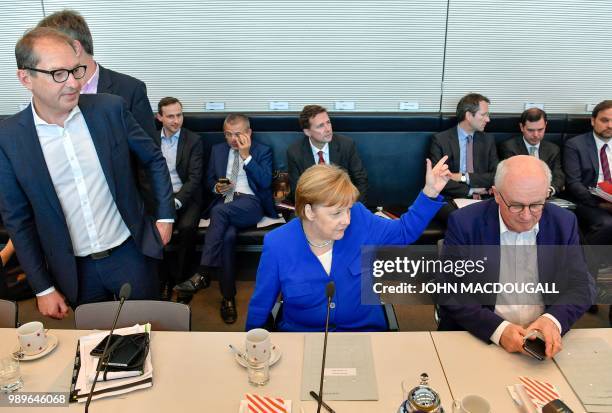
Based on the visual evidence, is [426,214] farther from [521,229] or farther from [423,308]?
[423,308]

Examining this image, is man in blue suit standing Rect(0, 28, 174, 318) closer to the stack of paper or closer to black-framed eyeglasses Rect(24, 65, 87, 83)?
black-framed eyeglasses Rect(24, 65, 87, 83)

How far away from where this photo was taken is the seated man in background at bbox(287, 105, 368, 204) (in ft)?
13.1

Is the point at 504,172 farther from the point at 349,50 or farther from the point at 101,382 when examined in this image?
the point at 349,50

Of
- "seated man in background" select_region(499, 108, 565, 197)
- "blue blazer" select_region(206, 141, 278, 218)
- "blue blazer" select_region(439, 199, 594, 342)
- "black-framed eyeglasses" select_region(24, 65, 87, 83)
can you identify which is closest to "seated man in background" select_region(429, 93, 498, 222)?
"seated man in background" select_region(499, 108, 565, 197)

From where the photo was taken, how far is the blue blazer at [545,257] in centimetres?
193

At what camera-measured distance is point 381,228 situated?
218cm

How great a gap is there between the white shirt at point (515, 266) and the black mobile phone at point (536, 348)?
0.45 m

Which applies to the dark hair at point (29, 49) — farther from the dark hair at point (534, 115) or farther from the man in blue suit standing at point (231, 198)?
the dark hair at point (534, 115)

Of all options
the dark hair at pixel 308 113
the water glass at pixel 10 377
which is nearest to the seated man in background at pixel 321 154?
the dark hair at pixel 308 113

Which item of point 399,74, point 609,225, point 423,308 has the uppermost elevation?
point 399,74

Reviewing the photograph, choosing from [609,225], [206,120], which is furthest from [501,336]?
[206,120]

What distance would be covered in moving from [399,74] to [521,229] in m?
2.86

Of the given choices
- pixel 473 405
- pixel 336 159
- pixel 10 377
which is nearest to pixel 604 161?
pixel 336 159

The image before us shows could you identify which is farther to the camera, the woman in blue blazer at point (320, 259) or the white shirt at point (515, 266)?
the white shirt at point (515, 266)
